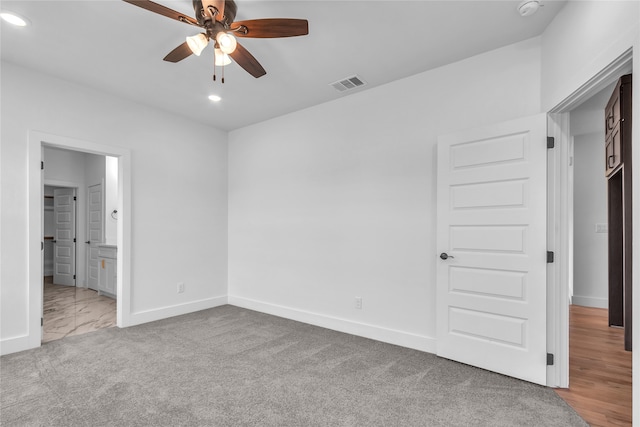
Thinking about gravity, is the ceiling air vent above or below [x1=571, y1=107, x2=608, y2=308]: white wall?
above

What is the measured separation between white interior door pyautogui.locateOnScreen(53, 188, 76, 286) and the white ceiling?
4019 millimetres

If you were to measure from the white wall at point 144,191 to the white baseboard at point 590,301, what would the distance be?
546 cm

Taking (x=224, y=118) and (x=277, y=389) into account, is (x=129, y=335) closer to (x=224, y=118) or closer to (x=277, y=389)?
(x=277, y=389)

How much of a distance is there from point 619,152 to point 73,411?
476cm

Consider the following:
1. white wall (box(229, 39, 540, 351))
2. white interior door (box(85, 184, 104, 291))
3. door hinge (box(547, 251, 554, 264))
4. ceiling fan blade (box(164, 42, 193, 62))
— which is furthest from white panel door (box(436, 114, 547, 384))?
white interior door (box(85, 184, 104, 291))

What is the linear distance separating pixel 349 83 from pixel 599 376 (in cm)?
346

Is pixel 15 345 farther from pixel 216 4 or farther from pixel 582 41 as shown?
pixel 582 41

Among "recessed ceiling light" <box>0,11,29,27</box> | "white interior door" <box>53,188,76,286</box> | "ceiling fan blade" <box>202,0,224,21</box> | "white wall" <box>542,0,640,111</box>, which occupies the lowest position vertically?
"white interior door" <box>53,188,76,286</box>

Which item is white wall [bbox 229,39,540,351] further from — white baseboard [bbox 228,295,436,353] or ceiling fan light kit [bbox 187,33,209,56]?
ceiling fan light kit [bbox 187,33,209,56]

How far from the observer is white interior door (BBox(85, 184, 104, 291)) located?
6.05 m

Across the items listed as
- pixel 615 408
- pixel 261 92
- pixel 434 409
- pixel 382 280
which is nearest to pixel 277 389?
pixel 434 409

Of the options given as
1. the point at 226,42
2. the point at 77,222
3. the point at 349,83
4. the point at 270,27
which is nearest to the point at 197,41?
the point at 226,42

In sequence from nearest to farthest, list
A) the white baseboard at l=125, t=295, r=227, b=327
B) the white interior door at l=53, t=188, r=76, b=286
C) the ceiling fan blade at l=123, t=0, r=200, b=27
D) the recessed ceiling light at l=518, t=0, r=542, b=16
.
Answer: the ceiling fan blade at l=123, t=0, r=200, b=27 → the recessed ceiling light at l=518, t=0, r=542, b=16 → the white baseboard at l=125, t=295, r=227, b=327 → the white interior door at l=53, t=188, r=76, b=286

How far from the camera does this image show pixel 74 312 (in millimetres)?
4594
